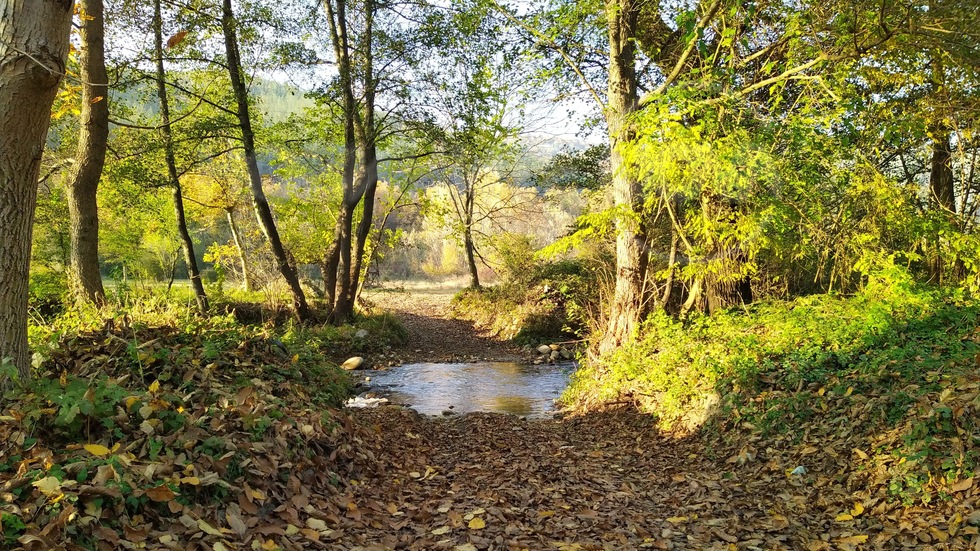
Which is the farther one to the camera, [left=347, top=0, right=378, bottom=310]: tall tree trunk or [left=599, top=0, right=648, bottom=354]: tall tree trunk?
[left=347, top=0, right=378, bottom=310]: tall tree trunk

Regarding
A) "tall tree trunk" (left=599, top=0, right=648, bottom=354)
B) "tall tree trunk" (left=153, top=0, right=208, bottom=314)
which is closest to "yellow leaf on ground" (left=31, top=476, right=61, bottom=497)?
"tall tree trunk" (left=599, top=0, right=648, bottom=354)

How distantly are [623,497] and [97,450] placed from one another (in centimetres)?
363

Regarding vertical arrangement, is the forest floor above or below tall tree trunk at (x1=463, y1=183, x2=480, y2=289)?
below

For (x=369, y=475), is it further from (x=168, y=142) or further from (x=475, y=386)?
(x=168, y=142)

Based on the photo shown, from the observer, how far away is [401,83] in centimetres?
1380

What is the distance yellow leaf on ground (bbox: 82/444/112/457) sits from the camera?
125 inches

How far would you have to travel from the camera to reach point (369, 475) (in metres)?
4.91

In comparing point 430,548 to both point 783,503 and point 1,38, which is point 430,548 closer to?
point 783,503

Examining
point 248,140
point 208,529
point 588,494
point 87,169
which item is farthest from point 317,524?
point 248,140

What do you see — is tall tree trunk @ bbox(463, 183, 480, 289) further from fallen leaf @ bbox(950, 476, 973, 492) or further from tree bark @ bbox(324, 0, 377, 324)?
fallen leaf @ bbox(950, 476, 973, 492)

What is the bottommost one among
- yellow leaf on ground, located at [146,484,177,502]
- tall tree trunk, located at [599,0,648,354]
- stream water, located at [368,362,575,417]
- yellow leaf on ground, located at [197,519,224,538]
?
stream water, located at [368,362,575,417]

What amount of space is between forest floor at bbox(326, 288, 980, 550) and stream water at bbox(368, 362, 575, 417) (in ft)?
8.11

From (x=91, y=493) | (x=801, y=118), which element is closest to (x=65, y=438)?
(x=91, y=493)

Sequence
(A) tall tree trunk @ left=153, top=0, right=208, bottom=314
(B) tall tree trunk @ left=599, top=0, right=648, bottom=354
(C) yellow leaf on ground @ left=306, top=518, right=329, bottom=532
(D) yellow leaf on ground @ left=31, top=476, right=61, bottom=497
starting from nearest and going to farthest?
(D) yellow leaf on ground @ left=31, top=476, right=61, bottom=497 → (C) yellow leaf on ground @ left=306, top=518, right=329, bottom=532 → (B) tall tree trunk @ left=599, top=0, right=648, bottom=354 → (A) tall tree trunk @ left=153, top=0, right=208, bottom=314
